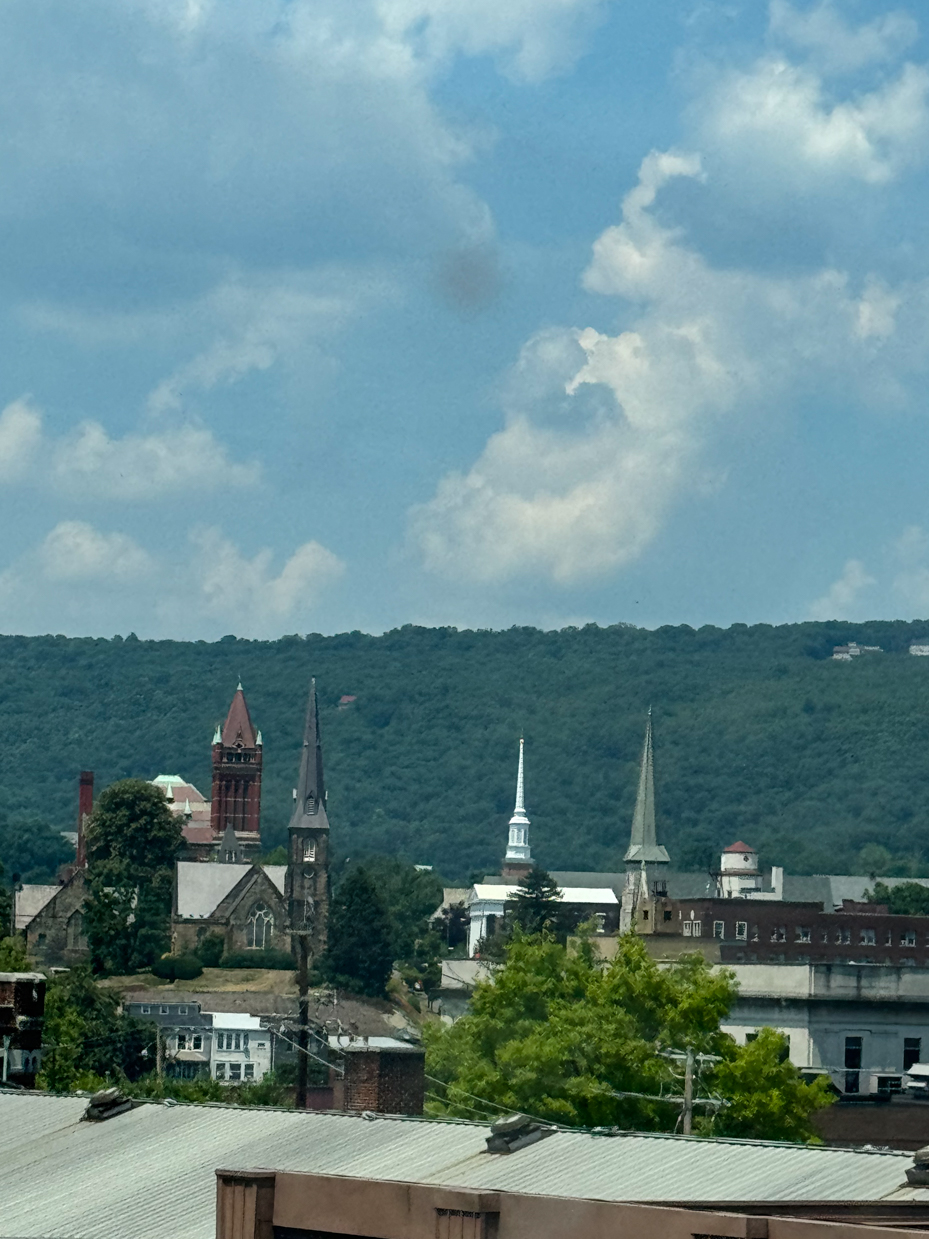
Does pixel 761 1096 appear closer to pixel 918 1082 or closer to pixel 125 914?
pixel 918 1082

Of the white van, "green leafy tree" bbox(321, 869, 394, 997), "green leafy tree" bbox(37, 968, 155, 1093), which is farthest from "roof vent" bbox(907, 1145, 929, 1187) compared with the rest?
"green leafy tree" bbox(321, 869, 394, 997)

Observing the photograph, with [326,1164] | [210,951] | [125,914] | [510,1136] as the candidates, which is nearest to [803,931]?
[210,951]

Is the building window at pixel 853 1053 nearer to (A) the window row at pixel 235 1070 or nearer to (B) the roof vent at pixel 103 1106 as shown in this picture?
(B) the roof vent at pixel 103 1106

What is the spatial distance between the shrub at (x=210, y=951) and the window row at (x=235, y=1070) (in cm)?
2907

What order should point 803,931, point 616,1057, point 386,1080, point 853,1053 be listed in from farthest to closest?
point 803,931, point 853,1053, point 616,1057, point 386,1080

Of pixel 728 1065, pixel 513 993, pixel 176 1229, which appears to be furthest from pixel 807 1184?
pixel 513 993

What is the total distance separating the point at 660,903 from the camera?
198m

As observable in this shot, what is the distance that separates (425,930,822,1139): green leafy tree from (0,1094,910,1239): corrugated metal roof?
2392 cm

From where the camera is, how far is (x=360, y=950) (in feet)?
624

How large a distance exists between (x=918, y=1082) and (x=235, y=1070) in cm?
9474

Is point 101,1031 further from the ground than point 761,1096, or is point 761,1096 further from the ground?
point 761,1096

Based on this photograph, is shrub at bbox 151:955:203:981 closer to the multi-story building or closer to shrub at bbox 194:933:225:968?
shrub at bbox 194:933:225:968

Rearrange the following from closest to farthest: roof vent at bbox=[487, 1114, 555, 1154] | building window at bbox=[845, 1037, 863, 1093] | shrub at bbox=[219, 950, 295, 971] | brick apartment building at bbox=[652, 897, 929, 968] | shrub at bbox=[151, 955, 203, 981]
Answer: roof vent at bbox=[487, 1114, 555, 1154] → building window at bbox=[845, 1037, 863, 1093] → brick apartment building at bbox=[652, 897, 929, 968] → shrub at bbox=[151, 955, 203, 981] → shrub at bbox=[219, 950, 295, 971]

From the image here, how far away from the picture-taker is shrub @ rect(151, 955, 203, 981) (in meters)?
183
